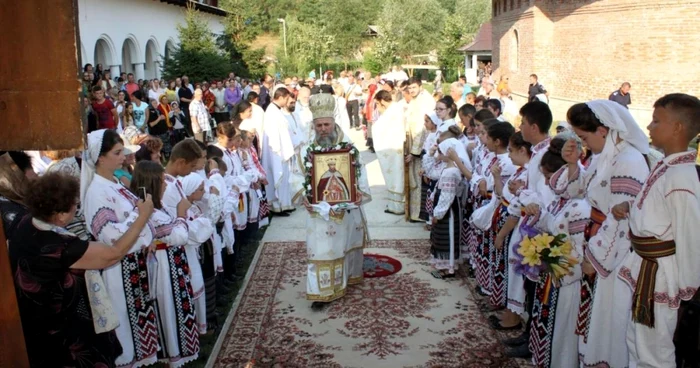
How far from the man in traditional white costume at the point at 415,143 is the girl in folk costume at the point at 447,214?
8.40 ft

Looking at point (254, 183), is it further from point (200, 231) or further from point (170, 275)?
point (170, 275)

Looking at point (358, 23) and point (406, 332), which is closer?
point (406, 332)

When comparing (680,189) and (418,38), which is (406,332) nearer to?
(680,189)

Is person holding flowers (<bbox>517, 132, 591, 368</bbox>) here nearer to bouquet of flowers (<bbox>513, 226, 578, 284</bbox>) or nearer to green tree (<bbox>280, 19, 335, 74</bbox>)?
bouquet of flowers (<bbox>513, 226, 578, 284</bbox>)

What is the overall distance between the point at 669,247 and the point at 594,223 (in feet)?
2.35

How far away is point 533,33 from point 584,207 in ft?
74.4

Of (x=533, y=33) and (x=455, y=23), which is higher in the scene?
(x=455, y=23)

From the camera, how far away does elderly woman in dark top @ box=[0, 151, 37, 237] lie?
370 cm

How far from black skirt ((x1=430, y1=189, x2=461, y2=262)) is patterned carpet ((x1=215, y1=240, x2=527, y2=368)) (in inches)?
13.2

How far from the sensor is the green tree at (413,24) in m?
54.6

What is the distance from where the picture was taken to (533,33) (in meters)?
25.3

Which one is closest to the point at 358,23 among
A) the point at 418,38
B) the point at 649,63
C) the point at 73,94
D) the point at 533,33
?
the point at 418,38

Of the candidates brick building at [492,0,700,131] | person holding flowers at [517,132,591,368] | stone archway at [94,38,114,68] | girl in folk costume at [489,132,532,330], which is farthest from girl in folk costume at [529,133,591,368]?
stone archway at [94,38,114,68]

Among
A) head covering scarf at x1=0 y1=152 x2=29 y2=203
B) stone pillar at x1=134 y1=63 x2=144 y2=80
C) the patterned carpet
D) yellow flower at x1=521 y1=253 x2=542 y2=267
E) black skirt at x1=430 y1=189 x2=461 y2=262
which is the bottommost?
the patterned carpet
